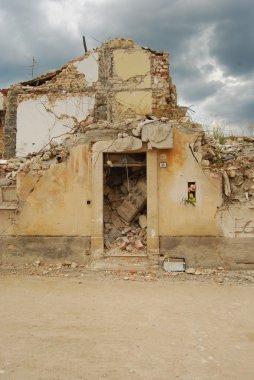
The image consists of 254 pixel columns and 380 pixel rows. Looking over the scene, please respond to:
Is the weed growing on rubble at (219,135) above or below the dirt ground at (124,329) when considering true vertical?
above

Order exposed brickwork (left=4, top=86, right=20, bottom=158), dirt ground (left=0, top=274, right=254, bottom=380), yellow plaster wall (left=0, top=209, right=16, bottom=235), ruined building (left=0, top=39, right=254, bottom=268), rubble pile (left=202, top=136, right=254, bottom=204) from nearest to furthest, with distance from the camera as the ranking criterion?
dirt ground (left=0, top=274, right=254, bottom=380), ruined building (left=0, top=39, right=254, bottom=268), rubble pile (left=202, top=136, right=254, bottom=204), yellow plaster wall (left=0, top=209, right=16, bottom=235), exposed brickwork (left=4, top=86, right=20, bottom=158)

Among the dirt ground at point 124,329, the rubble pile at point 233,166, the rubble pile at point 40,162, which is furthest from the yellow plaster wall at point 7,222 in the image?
the rubble pile at point 233,166

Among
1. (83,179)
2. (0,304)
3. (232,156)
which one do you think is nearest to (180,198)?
(232,156)

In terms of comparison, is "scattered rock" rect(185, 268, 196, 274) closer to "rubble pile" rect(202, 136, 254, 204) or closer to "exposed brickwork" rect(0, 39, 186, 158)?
"rubble pile" rect(202, 136, 254, 204)

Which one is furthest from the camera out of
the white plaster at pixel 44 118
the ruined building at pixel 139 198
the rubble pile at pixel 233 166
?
the white plaster at pixel 44 118

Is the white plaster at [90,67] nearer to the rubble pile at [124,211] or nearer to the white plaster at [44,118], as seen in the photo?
the white plaster at [44,118]

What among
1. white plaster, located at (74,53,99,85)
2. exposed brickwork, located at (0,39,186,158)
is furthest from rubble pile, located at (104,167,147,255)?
white plaster, located at (74,53,99,85)

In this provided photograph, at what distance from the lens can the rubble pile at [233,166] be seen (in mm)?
8453

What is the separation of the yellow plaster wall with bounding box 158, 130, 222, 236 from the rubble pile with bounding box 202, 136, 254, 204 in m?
0.24

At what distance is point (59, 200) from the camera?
8672 mm

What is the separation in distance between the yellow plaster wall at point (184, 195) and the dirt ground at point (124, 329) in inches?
47.4

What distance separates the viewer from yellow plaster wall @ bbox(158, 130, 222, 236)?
27.5 ft

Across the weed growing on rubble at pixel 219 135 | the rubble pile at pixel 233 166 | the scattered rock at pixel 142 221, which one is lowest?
the scattered rock at pixel 142 221

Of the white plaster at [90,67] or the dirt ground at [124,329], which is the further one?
the white plaster at [90,67]
